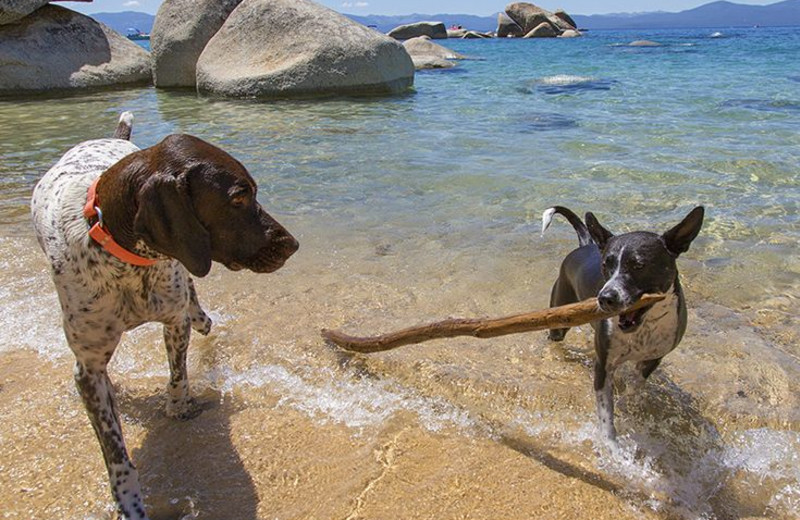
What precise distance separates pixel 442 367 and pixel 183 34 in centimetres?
1591

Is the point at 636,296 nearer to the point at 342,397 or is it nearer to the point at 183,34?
the point at 342,397

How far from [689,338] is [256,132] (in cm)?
864

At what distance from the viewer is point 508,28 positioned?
204 ft

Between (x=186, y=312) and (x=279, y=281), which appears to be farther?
(x=279, y=281)

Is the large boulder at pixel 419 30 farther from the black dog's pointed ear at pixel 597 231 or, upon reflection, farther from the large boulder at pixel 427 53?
the black dog's pointed ear at pixel 597 231

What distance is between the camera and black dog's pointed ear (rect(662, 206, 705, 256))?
3.07 metres

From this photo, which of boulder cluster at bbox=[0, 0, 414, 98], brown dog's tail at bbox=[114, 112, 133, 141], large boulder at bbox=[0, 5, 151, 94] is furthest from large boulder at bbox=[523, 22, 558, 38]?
brown dog's tail at bbox=[114, 112, 133, 141]

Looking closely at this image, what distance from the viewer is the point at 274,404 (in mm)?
3555

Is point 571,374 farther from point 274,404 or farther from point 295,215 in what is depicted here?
point 295,215

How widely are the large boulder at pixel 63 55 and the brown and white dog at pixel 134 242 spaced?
16848 millimetres

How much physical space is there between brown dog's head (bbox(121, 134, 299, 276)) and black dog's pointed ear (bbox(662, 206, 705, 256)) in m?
1.88

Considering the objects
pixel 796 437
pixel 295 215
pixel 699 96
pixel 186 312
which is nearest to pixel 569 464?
pixel 796 437

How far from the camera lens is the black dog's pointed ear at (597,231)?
345 cm

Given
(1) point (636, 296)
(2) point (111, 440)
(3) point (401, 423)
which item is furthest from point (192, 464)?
(1) point (636, 296)
